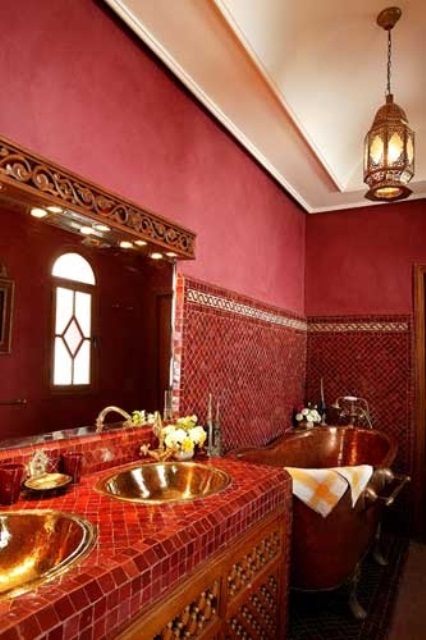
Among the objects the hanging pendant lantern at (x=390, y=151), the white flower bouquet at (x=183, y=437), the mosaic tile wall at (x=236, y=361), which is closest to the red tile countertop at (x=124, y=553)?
the white flower bouquet at (x=183, y=437)

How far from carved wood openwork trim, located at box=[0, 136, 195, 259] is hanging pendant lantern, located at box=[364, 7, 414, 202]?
3.28ft

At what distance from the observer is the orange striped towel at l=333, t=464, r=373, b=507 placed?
236cm

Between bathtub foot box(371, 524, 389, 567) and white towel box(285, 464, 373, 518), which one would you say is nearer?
white towel box(285, 464, 373, 518)

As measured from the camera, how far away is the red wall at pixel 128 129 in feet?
5.26

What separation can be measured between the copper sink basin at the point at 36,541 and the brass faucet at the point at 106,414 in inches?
24.3

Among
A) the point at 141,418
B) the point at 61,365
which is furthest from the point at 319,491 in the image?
the point at 61,365

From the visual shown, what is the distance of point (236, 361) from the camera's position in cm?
299

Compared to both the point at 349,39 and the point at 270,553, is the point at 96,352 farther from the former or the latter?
the point at 349,39

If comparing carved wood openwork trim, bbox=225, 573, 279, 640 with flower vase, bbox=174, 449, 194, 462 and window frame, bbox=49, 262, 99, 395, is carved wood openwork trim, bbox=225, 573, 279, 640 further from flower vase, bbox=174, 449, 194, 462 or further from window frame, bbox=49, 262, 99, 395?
window frame, bbox=49, 262, 99, 395

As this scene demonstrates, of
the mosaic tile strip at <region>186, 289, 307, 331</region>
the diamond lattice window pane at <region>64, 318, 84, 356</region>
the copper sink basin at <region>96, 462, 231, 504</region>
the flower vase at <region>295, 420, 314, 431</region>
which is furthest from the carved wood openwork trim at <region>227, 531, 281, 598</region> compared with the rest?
the flower vase at <region>295, 420, 314, 431</region>

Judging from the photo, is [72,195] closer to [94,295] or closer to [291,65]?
[94,295]

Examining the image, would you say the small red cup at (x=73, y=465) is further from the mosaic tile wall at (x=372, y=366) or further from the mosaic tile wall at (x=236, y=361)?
the mosaic tile wall at (x=372, y=366)

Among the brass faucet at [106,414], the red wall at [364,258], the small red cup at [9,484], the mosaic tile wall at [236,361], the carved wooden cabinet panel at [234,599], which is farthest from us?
the red wall at [364,258]

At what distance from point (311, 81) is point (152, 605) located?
2.71 meters
